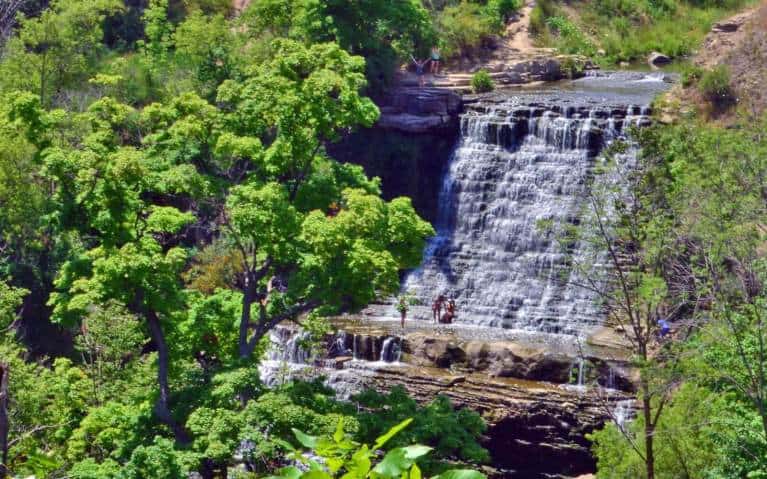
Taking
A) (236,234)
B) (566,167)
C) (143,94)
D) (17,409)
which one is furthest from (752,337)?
(143,94)

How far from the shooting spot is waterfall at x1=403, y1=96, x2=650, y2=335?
2947cm

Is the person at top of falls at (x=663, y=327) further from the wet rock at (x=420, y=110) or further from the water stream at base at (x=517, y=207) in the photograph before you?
the wet rock at (x=420, y=110)

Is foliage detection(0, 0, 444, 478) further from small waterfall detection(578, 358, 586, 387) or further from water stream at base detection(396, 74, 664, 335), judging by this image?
water stream at base detection(396, 74, 664, 335)

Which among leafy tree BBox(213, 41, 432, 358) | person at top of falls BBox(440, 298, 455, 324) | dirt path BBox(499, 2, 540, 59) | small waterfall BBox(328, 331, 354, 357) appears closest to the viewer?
leafy tree BBox(213, 41, 432, 358)

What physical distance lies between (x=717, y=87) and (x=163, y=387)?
72.4ft

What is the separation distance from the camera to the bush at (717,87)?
32000mm

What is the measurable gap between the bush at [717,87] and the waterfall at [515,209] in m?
2.49

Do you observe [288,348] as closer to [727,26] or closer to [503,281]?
[503,281]

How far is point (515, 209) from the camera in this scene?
104 ft

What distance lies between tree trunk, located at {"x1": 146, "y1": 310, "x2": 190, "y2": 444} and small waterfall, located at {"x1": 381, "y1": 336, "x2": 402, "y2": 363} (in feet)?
30.7

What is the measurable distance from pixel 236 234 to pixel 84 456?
15.6 feet

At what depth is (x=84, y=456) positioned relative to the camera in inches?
697

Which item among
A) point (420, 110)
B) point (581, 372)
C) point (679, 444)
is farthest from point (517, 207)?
point (679, 444)

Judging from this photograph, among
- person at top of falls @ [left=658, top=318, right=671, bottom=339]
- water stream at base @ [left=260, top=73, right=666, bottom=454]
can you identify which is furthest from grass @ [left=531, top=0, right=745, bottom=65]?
person at top of falls @ [left=658, top=318, right=671, bottom=339]
